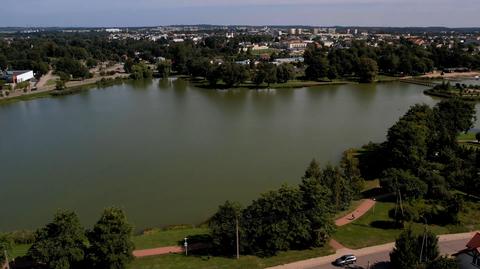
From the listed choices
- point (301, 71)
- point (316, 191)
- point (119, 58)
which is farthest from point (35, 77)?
point (316, 191)

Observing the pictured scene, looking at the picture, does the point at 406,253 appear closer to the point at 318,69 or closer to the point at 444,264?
the point at 444,264

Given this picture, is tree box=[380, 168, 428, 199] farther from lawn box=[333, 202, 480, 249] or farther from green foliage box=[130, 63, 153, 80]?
green foliage box=[130, 63, 153, 80]

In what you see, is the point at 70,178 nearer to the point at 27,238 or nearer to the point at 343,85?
the point at 27,238

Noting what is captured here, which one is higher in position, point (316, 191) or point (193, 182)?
point (316, 191)

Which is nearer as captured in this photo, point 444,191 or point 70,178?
point 444,191

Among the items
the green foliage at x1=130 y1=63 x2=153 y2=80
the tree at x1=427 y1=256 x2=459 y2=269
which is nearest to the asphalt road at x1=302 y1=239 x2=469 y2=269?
the tree at x1=427 y1=256 x2=459 y2=269

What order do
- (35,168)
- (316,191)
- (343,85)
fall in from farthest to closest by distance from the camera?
(343,85), (35,168), (316,191)

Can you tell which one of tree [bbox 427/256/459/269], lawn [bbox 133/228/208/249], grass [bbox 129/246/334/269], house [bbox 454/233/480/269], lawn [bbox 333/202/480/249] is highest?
tree [bbox 427/256/459/269]

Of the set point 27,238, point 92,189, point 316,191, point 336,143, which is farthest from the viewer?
point 336,143
